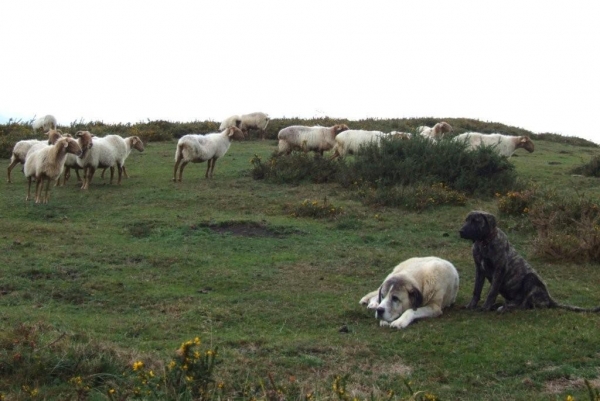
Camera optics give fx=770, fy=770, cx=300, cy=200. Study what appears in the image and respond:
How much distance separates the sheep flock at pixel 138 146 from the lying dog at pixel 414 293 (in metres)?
9.72

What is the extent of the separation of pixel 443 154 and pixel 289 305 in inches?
385

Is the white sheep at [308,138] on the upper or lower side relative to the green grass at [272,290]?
upper

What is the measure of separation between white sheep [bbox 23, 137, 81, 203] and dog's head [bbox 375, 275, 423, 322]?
9930mm

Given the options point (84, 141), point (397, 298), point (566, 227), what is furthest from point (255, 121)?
point (397, 298)

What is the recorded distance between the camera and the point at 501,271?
9281 millimetres

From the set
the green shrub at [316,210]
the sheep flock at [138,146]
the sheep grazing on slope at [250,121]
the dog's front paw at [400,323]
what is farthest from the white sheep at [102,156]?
the dog's front paw at [400,323]

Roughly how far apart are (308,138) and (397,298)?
1394 centimetres

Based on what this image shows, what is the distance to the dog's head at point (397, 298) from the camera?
895 centimetres

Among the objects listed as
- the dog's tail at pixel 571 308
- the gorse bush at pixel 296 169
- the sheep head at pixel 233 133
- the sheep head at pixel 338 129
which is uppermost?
the sheep head at pixel 338 129

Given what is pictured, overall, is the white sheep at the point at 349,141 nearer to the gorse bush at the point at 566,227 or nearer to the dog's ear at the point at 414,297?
the gorse bush at the point at 566,227

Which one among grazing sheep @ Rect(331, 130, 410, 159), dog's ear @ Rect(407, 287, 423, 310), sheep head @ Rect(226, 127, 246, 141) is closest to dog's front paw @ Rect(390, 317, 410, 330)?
dog's ear @ Rect(407, 287, 423, 310)

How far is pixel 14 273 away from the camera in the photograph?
422 inches

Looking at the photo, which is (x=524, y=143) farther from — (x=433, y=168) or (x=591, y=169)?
Answer: (x=433, y=168)

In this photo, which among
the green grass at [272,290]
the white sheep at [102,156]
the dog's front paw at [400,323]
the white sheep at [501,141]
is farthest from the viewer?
the white sheep at [501,141]
